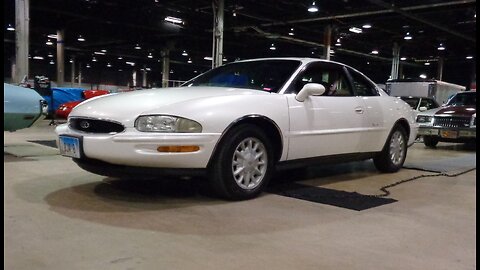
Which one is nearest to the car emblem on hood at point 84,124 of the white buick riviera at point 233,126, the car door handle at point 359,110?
the white buick riviera at point 233,126

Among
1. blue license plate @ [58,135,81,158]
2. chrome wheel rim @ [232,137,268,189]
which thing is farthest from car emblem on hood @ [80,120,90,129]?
chrome wheel rim @ [232,137,268,189]

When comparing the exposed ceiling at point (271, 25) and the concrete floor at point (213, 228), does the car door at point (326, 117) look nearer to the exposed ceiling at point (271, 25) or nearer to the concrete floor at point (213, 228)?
the concrete floor at point (213, 228)

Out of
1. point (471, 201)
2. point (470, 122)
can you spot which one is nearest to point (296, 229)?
point (471, 201)

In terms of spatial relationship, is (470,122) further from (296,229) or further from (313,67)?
(296,229)

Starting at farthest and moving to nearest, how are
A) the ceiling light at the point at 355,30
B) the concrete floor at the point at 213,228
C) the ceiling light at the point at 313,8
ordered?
the ceiling light at the point at 355,30
the ceiling light at the point at 313,8
the concrete floor at the point at 213,228

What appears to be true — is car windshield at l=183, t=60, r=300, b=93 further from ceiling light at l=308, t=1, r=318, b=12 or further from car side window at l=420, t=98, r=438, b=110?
ceiling light at l=308, t=1, r=318, b=12

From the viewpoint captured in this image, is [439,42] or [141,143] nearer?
[141,143]

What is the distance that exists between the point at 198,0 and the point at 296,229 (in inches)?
626

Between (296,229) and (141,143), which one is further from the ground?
(141,143)

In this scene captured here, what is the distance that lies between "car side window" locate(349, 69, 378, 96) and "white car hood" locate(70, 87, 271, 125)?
153 centimetres

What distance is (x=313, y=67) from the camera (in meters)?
4.59

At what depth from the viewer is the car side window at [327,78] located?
4.39 meters

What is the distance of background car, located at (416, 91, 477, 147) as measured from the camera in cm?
855

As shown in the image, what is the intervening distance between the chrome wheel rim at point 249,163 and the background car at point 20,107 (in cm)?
324
